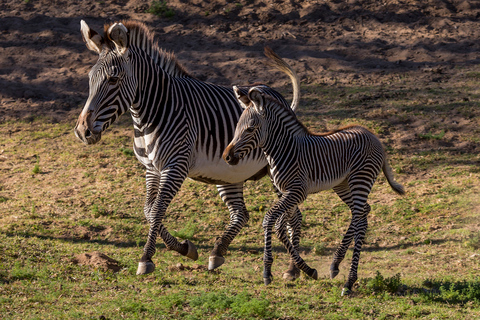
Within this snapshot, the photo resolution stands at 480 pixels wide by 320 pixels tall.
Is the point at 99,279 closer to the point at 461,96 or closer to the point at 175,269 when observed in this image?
the point at 175,269

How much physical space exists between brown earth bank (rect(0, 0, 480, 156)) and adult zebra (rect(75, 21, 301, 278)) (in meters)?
7.64

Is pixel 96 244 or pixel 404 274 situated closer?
pixel 404 274

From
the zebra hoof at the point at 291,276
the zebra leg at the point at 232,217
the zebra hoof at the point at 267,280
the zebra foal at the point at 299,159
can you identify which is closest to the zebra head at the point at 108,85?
the zebra foal at the point at 299,159

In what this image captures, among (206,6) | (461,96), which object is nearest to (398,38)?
(461,96)

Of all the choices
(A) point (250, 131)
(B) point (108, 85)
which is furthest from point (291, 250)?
(B) point (108, 85)

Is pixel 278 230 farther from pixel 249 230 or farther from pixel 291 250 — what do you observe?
pixel 249 230

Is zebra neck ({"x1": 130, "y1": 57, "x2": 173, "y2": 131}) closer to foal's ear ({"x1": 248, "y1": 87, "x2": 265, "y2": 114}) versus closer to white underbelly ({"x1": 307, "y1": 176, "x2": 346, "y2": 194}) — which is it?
foal's ear ({"x1": 248, "y1": 87, "x2": 265, "y2": 114})

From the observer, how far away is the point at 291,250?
7.38 m

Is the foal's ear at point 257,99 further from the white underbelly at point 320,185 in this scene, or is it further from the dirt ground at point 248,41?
the dirt ground at point 248,41

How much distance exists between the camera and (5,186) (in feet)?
40.5

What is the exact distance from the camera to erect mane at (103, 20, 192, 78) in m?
8.34

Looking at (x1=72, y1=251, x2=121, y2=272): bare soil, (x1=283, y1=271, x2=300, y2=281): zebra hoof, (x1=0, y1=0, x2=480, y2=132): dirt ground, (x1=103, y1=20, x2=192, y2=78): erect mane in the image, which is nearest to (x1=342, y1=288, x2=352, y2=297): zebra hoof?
(x1=283, y1=271, x2=300, y2=281): zebra hoof

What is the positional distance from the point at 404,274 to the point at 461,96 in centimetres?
859

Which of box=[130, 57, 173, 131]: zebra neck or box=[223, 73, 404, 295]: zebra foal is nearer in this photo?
box=[223, 73, 404, 295]: zebra foal
